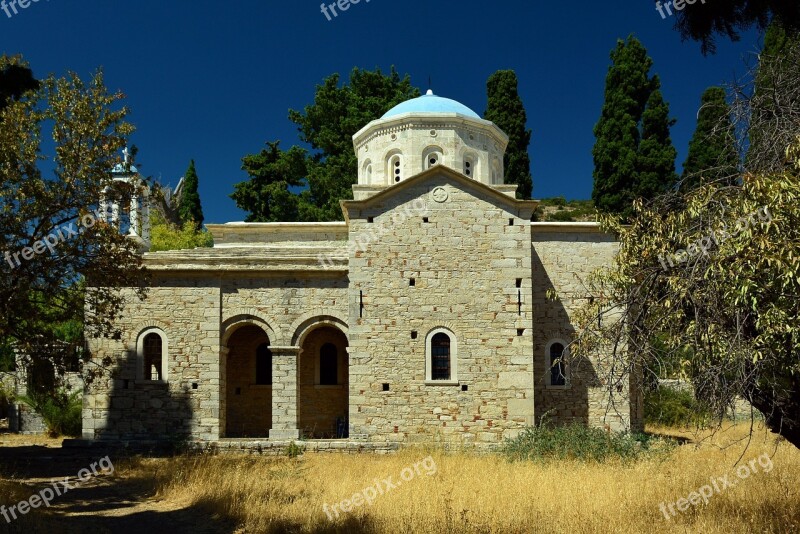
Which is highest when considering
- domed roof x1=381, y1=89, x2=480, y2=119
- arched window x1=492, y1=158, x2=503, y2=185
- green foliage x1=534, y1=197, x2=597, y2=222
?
green foliage x1=534, y1=197, x2=597, y2=222

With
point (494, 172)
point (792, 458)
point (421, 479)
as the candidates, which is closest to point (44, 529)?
point (421, 479)

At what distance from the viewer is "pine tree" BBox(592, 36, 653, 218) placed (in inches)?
1078

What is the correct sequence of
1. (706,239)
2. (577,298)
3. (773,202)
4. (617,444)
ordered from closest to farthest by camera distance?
1. (773,202)
2. (706,239)
3. (617,444)
4. (577,298)

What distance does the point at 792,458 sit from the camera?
11.4 metres

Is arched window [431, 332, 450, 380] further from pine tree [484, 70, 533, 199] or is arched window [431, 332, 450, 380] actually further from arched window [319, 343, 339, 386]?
pine tree [484, 70, 533, 199]

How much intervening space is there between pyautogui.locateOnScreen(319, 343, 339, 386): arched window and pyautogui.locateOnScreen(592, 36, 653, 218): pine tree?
14.2 meters

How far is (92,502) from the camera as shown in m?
10.6

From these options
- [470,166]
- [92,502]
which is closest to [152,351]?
[92,502]

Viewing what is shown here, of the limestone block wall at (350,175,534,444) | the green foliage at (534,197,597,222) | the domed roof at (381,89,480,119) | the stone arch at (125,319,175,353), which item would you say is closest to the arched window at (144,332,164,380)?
the stone arch at (125,319,175,353)

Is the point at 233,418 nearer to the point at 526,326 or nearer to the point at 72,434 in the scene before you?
the point at 72,434

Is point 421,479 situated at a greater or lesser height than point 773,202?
lesser

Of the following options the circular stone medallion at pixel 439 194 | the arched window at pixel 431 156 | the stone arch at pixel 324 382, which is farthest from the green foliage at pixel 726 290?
the arched window at pixel 431 156

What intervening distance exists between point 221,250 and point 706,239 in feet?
42.6

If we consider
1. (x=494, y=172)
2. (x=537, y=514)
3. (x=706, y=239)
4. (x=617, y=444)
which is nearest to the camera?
Result: (x=706, y=239)
